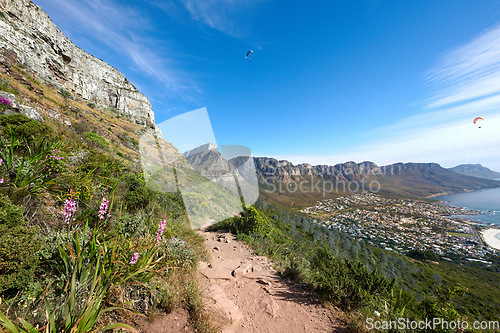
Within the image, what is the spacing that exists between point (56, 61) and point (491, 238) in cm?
15937

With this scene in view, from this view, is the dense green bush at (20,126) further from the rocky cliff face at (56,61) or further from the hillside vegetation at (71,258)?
the rocky cliff face at (56,61)

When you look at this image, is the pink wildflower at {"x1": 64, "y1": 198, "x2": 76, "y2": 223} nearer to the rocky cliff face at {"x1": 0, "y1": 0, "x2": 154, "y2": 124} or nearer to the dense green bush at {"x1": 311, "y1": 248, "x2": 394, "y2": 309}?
the dense green bush at {"x1": 311, "y1": 248, "x2": 394, "y2": 309}

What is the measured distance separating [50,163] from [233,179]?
9.26m

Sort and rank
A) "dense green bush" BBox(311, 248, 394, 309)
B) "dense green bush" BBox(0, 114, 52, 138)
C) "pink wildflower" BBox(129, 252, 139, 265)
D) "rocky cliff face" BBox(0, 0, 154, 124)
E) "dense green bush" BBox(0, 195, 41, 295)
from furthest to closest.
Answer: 1. "rocky cliff face" BBox(0, 0, 154, 124)
2. "dense green bush" BBox(0, 114, 52, 138)
3. "dense green bush" BBox(311, 248, 394, 309)
4. "pink wildflower" BBox(129, 252, 139, 265)
5. "dense green bush" BBox(0, 195, 41, 295)

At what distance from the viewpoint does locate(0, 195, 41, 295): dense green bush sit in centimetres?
212

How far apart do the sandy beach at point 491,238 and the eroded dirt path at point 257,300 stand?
10869 cm

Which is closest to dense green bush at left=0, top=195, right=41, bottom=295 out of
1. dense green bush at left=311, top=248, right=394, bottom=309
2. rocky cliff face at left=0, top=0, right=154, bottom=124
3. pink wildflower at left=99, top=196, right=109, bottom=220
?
pink wildflower at left=99, top=196, right=109, bottom=220

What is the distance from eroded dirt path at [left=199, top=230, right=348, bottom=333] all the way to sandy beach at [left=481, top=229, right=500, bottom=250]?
108686 mm

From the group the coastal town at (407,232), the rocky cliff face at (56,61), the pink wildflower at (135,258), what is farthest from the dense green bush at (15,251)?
the coastal town at (407,232)

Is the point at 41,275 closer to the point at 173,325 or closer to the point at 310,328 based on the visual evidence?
the point at 173,325

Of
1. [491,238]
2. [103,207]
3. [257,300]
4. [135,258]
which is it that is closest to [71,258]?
[135,258]

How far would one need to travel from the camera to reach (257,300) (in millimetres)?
4203

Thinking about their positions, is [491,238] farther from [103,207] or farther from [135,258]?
[103,207]

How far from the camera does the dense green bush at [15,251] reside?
6.97ft
